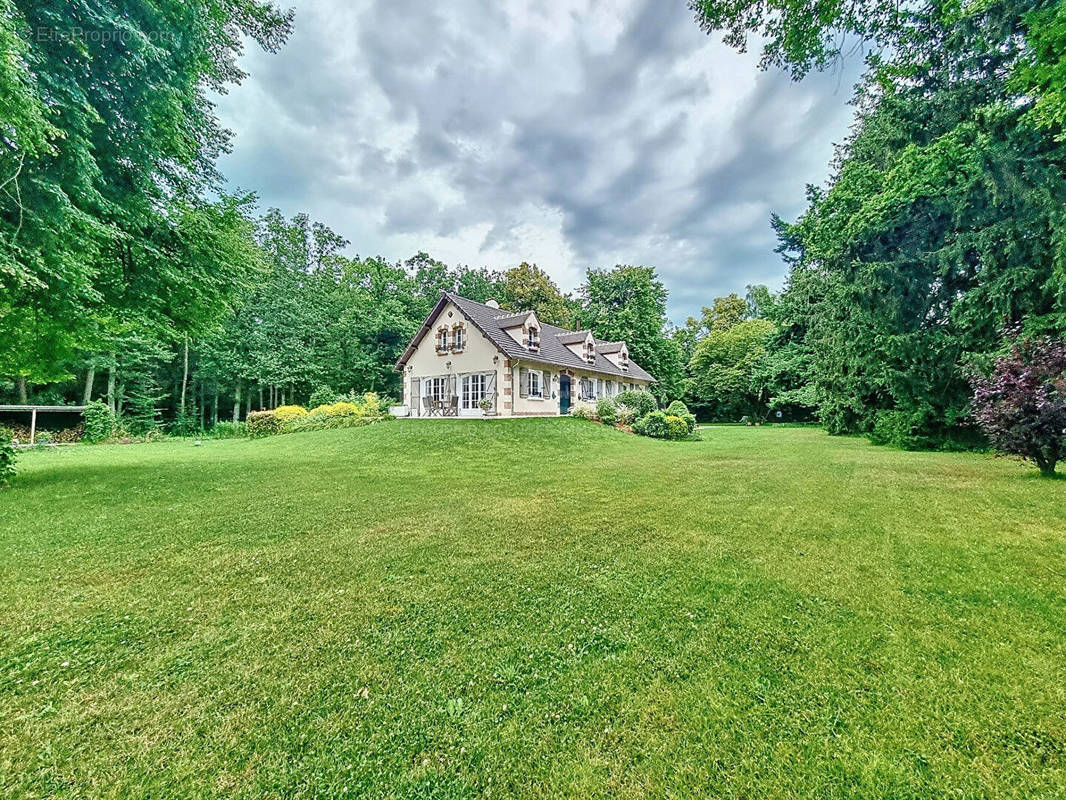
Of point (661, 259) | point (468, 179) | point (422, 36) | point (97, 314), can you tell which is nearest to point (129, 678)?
point (97, 314)

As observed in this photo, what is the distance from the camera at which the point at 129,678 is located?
229 cm

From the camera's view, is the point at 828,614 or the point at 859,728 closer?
the point at 859,728

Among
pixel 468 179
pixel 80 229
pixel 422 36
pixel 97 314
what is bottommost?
pixel 97 314

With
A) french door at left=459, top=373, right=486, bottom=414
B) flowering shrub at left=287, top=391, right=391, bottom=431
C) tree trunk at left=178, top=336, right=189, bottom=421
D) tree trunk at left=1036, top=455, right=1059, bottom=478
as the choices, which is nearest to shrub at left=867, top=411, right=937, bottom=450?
tree trunk at left=1036, top=455, right=1059, bottom=478

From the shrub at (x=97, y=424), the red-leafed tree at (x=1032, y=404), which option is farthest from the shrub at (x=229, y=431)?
the red-leafed tree at (x=1032, y=404)

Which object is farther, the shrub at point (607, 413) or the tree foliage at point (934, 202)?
the shrub at point (607, 413)

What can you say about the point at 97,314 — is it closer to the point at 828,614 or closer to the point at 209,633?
the point at 209,633

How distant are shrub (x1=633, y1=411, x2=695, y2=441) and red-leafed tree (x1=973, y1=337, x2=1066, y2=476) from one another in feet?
31.0

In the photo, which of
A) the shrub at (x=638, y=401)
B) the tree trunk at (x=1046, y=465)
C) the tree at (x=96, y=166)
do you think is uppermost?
the tree at (x=96, y=166)

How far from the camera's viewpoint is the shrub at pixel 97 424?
19.2 meters

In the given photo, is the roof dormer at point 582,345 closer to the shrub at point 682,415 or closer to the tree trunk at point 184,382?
the shrub at point 682,415

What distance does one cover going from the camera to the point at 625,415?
18.7m

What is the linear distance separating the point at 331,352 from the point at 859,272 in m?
29.6

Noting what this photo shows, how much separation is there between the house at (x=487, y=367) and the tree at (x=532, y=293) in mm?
13795
